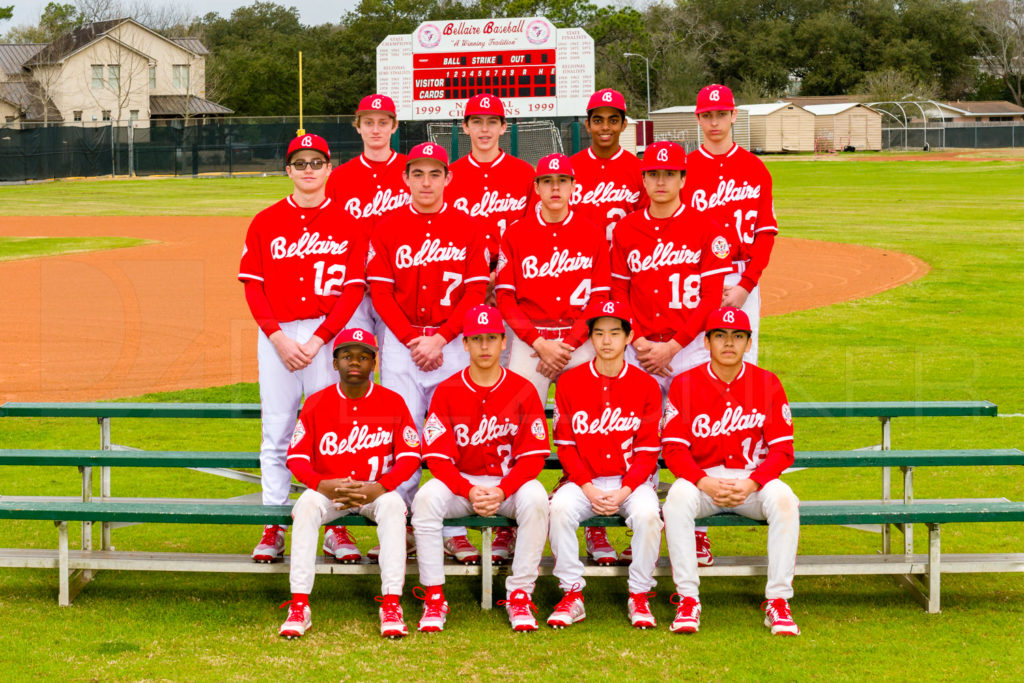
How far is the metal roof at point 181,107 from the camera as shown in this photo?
66.8 m

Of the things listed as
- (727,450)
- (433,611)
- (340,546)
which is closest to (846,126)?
(727,450)

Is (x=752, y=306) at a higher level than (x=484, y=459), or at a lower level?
higher

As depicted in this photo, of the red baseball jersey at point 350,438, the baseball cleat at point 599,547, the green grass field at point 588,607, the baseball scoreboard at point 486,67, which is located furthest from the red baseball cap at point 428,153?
the baseball scoreboard at point 486,67

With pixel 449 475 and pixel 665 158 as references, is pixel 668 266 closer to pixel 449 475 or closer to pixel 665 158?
pixel 665 158

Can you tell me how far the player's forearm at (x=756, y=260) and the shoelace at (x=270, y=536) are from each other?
2.83 metres

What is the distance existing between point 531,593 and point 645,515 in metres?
0.69

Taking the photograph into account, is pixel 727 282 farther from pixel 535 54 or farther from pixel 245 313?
pixel 535 54

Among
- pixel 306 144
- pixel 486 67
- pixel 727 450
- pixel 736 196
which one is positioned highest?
pixel 486 67

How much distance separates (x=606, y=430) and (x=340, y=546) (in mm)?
1540

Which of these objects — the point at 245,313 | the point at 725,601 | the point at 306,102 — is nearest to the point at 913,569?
the point at 725,601

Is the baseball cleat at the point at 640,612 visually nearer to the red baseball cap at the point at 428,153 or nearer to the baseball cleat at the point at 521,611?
the baseball cleat at the point at 521,611

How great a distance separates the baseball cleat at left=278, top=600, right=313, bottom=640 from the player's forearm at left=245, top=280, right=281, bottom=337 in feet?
4.82

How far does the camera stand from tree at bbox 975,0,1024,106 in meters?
92.9

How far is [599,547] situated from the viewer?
5.77 m
